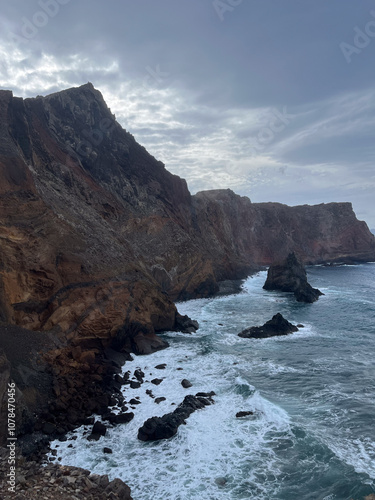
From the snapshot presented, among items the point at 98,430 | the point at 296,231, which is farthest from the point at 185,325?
the point at 296,231

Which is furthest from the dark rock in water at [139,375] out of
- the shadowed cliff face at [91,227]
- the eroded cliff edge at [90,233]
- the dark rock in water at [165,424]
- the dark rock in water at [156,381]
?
the dark rock in water at [165,424]

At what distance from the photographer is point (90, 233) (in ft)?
78.8

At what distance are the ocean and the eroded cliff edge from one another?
377 cm

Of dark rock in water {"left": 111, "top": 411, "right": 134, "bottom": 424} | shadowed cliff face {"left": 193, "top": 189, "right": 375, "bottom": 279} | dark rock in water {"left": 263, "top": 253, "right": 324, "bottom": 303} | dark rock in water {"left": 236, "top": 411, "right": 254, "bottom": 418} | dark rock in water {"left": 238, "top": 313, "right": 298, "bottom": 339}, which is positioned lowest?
dark rock in water {"left": 111, "top": 411, "right": 134, "bottom": 424}

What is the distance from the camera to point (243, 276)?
210 ft

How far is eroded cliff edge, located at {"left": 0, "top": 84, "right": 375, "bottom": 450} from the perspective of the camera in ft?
61.8

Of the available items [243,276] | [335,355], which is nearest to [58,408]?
[335,355]

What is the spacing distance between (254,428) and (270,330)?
14944mm

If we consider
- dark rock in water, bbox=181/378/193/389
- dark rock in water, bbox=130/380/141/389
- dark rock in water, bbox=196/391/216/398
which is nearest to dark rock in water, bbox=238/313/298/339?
dark rock in water, bbox=181/378/193/389

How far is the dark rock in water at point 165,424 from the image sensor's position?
13.3m

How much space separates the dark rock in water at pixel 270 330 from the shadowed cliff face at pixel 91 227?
6.27 meters

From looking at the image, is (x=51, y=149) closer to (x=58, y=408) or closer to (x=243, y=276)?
(x=58, y=408)

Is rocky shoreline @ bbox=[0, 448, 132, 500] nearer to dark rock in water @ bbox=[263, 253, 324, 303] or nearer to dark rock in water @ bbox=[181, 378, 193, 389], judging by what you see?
dark rock in water @ bbox=[181, 378, 193, 389]

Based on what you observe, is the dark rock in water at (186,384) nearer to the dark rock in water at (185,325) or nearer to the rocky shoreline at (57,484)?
the rocky shoreline at (57,484)
